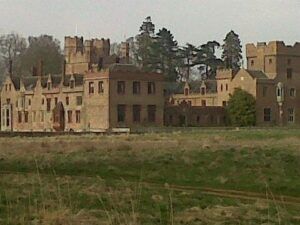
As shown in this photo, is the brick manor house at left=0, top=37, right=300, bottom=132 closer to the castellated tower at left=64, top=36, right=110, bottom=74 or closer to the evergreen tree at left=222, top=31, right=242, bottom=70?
the castellated tower at left=64, top=36, right=110, bottom=74

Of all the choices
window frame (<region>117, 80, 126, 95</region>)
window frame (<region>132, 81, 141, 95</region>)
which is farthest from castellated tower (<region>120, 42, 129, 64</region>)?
window frame (<region>117, 80, 126, 95</region>)

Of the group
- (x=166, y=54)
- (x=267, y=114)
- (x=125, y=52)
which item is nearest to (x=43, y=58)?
(x=125, y=52)

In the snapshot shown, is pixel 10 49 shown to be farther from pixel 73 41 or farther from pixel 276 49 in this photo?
pixel 276 49

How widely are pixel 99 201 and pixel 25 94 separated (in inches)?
3596

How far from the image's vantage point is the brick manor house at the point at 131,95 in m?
92.0

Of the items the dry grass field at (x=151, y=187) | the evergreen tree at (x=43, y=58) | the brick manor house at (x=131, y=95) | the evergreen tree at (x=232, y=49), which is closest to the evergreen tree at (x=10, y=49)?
the evergreen tree at (x=43, y=58)

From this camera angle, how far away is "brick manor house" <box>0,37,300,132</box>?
302 feet

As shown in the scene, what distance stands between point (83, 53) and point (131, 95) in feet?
78.1

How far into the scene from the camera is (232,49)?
5408 inches

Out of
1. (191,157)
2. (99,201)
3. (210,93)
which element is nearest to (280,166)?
(191,157)

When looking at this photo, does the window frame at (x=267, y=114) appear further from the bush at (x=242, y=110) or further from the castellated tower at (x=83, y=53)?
the castellated tower at (x=83, y=53)

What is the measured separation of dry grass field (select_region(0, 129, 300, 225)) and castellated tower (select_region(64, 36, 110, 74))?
75763 millimetres

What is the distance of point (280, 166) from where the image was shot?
27312mm

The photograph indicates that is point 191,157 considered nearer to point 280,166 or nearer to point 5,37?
point 280,166
